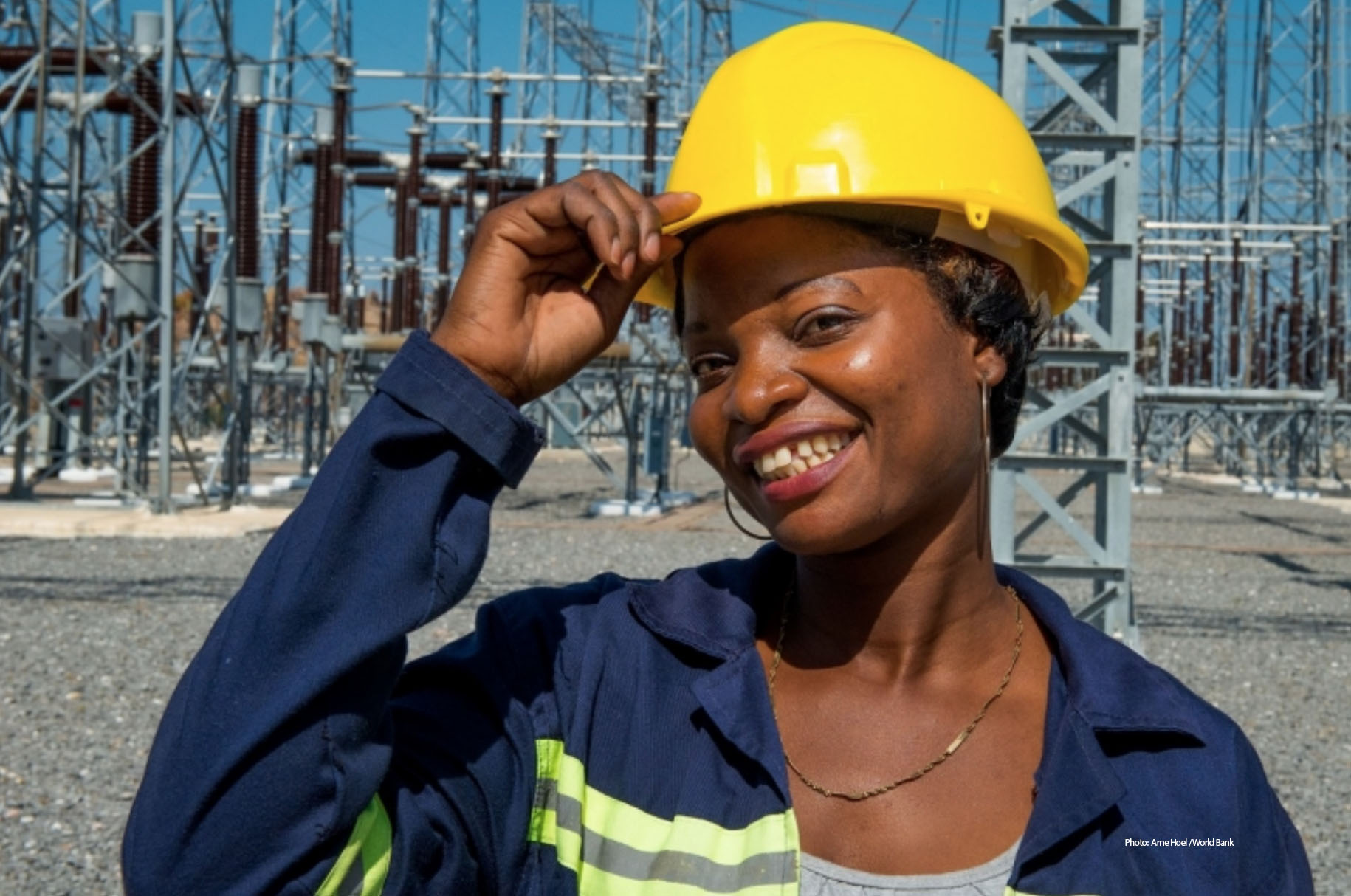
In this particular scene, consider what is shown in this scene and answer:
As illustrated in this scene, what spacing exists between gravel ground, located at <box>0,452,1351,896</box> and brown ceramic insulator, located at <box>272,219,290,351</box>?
15.2 ft

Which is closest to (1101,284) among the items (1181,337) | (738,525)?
(738,525)

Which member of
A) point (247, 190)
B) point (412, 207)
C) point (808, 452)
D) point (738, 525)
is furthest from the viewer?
point (412, 207)

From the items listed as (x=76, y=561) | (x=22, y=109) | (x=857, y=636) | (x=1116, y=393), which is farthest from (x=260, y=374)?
(x=857, y=636)

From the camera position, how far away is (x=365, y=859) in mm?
1121

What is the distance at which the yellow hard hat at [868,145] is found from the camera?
139cm

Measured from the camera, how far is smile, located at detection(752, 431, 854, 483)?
4.35 feet

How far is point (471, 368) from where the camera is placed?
120cm

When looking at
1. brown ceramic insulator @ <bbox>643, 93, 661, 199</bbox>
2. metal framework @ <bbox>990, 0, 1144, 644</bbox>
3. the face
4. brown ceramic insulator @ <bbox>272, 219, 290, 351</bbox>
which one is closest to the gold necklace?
the face

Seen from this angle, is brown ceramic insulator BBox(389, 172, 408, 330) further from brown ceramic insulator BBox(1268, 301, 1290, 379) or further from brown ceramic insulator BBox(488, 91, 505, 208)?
brown ceramic insulator BBox(1268, 301, 1290, 379)

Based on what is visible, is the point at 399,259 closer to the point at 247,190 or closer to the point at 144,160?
the point at 247,190

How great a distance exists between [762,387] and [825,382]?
0.17 feet

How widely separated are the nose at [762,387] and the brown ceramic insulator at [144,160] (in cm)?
907

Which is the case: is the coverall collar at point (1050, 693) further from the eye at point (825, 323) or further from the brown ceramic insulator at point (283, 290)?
the brown ceramic insulator at point (283, 290)

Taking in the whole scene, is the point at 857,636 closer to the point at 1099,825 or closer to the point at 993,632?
the point at 993,632
